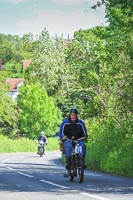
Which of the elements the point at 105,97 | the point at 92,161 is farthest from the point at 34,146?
the point at 92,161

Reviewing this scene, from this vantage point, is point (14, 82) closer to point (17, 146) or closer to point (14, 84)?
point (14, 84)

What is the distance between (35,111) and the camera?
8969 cm

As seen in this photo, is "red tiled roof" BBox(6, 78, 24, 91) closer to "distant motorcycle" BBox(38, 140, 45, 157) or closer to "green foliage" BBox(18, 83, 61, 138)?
"green foliage" BBox(18, 83, 61, 138)

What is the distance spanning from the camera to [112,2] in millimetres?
19188

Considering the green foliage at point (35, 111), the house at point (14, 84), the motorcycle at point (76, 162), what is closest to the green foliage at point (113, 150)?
the motorcycle at point (76, 162)

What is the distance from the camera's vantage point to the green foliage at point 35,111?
8888 centimetres

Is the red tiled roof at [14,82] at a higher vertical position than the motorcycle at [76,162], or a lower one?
higher

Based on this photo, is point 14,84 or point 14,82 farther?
point 14,82

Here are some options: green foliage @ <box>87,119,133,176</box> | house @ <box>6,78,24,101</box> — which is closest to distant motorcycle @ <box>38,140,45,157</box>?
green foliage @ <box>87,119,133,176</box>

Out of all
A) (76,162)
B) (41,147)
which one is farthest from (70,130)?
(41,147)

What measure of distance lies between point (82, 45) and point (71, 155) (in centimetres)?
3967

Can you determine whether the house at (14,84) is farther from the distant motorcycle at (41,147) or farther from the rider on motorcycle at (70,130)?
the rider on motorcycle at (70,130)

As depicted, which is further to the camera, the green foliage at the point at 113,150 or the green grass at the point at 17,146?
the green grass at the point at 17,146

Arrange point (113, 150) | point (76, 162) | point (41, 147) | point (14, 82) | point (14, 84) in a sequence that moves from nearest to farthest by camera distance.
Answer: point (76, 162) < point (113, 150) < point (41, 147) < point (14, 84) < point (14, 82)
